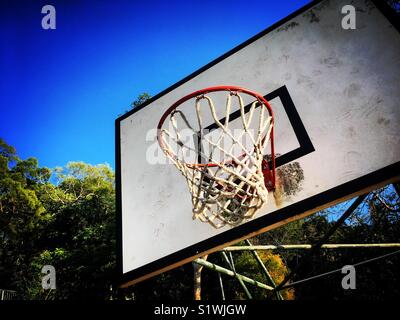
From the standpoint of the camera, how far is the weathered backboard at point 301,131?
1890 mm

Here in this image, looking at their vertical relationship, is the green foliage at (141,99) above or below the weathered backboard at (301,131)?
above

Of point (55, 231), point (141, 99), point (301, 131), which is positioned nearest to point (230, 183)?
point (301, 131)

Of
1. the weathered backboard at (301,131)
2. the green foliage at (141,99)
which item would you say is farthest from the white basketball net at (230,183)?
the green foliage at (141,99)

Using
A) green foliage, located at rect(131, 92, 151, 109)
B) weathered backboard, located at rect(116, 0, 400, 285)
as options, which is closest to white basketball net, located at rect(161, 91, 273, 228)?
weathered backboard, located at rect(116, 0, 400, 285)

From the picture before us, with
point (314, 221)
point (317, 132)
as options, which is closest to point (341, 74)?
point (317, 132)

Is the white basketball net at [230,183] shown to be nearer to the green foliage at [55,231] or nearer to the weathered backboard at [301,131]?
the weathered backboard at [301,131]

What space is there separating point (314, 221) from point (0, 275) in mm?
14898

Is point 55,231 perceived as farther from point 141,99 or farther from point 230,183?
point 230,183

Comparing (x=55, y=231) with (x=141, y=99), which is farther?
(x=55, y=231)

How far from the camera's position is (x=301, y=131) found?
7.19 ft

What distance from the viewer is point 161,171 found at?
2.74 m

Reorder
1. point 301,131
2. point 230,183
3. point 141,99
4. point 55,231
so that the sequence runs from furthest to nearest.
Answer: point 55,231 → point 141,99 → point 301,131 → point 230,183

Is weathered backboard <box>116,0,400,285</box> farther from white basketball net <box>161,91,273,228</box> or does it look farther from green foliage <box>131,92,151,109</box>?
green foliage <box>131,92,151,109</box>
